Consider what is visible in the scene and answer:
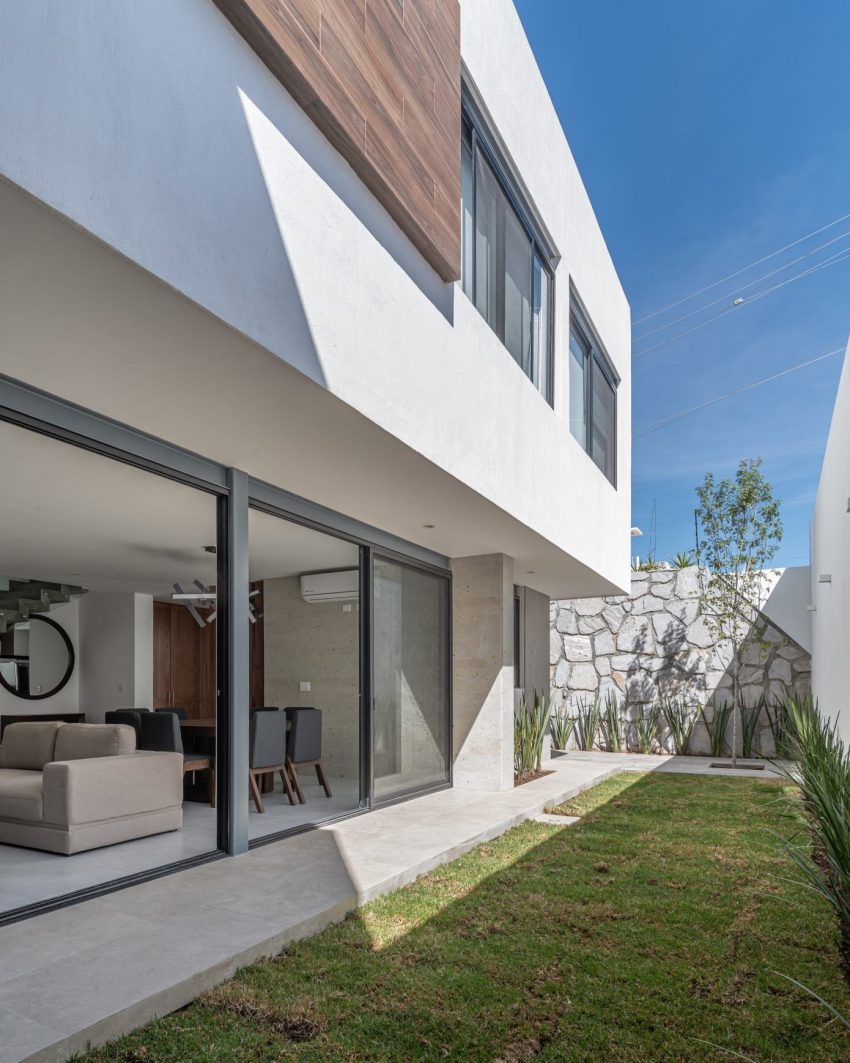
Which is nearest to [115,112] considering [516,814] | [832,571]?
[516,814]

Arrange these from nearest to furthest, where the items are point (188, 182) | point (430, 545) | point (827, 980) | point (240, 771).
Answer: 1. point (188, 182)
2. point (827, 980)
3. point (240, 771)
4. point (430, 545)

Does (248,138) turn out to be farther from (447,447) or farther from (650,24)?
(650,24)

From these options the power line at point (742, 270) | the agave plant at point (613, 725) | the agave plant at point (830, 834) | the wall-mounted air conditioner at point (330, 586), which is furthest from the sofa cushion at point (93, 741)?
the power line at point (742, 270)

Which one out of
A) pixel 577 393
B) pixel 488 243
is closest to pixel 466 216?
pixel 488 243

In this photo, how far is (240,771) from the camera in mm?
5445

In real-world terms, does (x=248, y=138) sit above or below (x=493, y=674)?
above

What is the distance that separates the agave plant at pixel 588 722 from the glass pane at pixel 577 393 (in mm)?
5345

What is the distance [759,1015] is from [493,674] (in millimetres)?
5351

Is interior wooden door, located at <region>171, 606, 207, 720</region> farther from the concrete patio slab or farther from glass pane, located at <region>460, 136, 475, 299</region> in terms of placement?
glass pane, located at <region>460, 136, 475, 299</region>

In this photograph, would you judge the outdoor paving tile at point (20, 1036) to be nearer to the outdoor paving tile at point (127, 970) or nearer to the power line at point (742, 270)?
the outdoor paving tile at point (127, 970)

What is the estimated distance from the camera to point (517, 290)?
23.5 ft

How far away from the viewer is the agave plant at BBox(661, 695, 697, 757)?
12477 millimetres

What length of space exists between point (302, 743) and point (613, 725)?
6431 mm

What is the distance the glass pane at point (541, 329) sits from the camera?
7.69 meters
